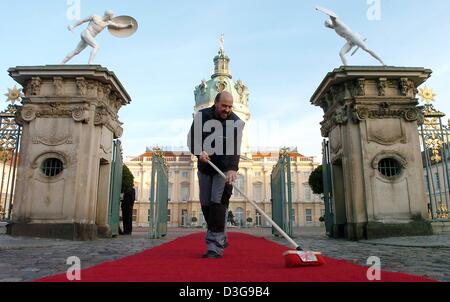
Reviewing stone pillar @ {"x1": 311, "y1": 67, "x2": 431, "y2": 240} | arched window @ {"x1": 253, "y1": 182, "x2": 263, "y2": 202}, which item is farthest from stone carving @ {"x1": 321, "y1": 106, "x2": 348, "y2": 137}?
arched window @ {"x1": 253, "y1": 182, "x2": 263, "y2": 202}

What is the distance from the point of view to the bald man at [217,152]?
15.9 ft

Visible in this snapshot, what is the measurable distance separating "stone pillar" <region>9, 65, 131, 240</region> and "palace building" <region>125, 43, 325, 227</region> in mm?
46509

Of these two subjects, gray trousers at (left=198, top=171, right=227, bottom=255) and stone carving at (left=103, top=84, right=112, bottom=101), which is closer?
gray trousers at (left=198, top=171, right=227, bottom=255)

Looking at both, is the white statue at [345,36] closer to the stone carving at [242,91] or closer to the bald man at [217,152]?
the bald man at [217,152]

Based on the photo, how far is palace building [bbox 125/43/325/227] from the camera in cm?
5862

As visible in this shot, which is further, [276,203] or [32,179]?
[276,203]

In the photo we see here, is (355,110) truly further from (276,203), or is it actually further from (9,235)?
(9,235)

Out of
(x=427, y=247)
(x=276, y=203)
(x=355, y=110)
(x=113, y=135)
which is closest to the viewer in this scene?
(x=427, y=247)

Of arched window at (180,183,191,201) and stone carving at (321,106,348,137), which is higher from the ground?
arched window at (180,183,191,201)

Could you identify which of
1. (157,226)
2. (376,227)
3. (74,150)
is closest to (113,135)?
(74,150)

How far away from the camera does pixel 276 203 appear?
15.8 m

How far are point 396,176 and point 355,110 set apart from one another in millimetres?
2192

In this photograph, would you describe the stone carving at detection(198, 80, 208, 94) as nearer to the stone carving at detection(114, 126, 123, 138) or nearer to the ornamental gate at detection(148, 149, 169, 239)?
the ornamental gate at detection(148, 149, 169, 239)

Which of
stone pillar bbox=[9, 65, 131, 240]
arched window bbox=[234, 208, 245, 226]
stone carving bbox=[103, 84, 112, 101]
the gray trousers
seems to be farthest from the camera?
arched window bbox=[234, 208, 245, 226]
